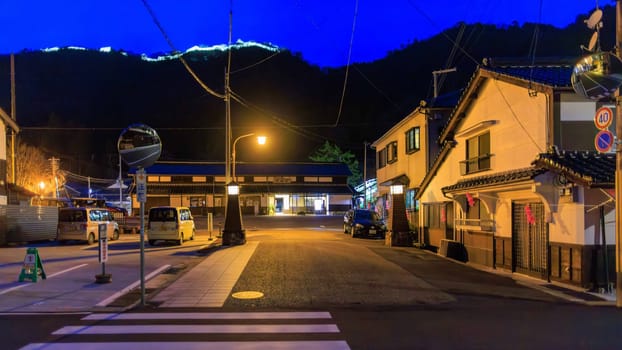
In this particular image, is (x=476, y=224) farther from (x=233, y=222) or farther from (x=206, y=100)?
(x=206, y=100)

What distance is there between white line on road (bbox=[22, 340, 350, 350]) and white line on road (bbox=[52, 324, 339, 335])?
24.6 inches

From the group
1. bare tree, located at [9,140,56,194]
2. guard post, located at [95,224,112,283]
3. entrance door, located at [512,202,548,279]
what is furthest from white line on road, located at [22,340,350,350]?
bare tree, located at [9,140,56,194]

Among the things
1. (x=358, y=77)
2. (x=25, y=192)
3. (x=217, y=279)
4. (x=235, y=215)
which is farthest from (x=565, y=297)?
(x=358, y=77)

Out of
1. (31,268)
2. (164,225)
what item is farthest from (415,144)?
(31,268)

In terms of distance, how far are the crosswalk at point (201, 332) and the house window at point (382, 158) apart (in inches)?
1072

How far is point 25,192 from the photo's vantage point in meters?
27.3

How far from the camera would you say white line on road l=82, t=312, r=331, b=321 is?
802cm

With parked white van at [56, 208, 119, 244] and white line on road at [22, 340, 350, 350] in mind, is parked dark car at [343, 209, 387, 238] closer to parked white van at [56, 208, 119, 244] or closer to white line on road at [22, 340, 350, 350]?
parked white van at [56, 208, 119, 244]

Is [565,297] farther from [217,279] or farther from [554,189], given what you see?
[217,279]

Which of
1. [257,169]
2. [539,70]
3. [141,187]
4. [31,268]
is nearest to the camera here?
[141,187]

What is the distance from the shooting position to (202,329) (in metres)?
7.21

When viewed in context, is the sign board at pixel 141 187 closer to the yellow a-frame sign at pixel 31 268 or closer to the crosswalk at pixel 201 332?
the crosswalk at pixel 201 332

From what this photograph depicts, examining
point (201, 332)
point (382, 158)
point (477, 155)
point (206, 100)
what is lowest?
point (201, 332)

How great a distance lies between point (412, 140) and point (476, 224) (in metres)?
10.1
